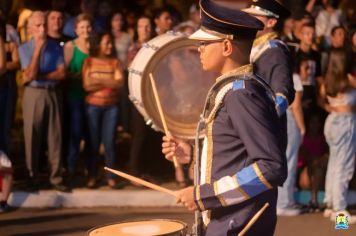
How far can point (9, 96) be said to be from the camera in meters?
9.35

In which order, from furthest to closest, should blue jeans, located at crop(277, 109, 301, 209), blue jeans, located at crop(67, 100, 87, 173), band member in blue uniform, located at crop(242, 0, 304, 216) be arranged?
1. blue jeans, located at crop(67, 100, 87, 173)
2. blue jeans, located at crop(277, 109, 301, 209)
3. band member in blue uniform, located at crop(242, 0, 304, 216)

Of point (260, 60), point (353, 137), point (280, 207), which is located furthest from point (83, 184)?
point (260, 60)

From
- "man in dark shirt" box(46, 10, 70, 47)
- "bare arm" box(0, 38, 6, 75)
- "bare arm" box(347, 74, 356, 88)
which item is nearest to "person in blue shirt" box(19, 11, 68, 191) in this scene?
"man in dark shirt" box(46, 10, 70, 47)

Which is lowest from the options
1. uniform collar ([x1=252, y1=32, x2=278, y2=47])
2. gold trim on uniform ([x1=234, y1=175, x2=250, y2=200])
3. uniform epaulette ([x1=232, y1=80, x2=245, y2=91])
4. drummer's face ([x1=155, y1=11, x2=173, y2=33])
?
drummer's face ([x1=155, y1=11, x2=173, y2=33])

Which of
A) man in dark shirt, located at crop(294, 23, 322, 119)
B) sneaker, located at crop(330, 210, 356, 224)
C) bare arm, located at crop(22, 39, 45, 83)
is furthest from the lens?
man in dark shirt, located at crop(294, 23, 322, 119)

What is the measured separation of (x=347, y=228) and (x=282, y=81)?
248 centimetres

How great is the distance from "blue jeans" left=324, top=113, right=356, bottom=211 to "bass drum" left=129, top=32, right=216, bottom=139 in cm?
130

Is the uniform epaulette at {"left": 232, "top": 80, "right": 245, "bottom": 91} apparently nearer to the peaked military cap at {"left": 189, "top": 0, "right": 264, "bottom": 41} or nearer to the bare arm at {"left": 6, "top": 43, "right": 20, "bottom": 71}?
the peaked military cap at {"left": 189, "top": 0, "right": 264, "bottom": 41}

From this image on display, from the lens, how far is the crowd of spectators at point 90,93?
8961 millimetres

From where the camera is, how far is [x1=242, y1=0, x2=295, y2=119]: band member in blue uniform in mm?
6238

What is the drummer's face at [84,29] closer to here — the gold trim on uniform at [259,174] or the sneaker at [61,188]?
the sneaker at [61,188]

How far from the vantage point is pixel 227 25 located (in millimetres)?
3732

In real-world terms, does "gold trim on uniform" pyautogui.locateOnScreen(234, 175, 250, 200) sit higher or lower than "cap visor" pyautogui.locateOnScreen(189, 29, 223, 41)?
lower

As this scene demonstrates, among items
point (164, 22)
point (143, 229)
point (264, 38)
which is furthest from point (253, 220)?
point (164, 22)
